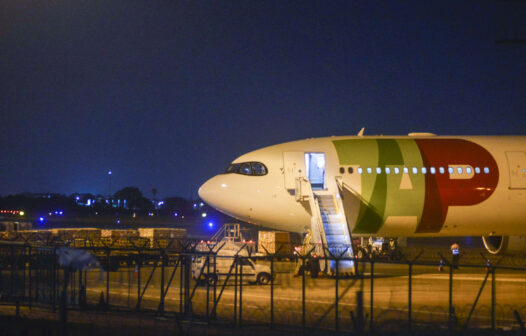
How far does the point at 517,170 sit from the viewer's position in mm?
25891

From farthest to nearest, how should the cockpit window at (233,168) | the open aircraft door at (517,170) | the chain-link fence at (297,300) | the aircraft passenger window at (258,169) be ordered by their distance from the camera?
the cockpit window at (233,168)
the aircraft passenger window at (258,169)
the open aircraft door at (517,170)
the chain-link fence at (297,300)

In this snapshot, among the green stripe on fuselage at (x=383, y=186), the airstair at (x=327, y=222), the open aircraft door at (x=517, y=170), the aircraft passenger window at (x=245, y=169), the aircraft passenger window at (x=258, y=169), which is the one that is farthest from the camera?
the aircraft passenger window at (x=245, y=169)

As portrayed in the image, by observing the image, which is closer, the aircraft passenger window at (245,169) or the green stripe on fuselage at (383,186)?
the green stripe on fuselage at (383,186)

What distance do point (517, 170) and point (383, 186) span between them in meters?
5.68

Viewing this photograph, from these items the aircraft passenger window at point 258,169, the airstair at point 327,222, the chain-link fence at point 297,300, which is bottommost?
the chain-link fence at point 297,300

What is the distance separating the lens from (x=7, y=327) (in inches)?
452

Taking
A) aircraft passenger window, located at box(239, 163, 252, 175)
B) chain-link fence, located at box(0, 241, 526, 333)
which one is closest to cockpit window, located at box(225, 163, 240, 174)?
aircraft passenger window, located at box(239, 163, 252, 175)

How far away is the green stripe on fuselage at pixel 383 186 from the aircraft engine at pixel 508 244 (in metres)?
5.48

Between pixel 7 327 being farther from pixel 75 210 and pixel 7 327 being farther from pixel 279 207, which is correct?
pixel 75 210

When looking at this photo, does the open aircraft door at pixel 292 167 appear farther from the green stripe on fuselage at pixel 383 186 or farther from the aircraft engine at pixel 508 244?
the aircraft engine at pixel 508 244

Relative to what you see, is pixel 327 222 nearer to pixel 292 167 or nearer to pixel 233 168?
pixel 292 167

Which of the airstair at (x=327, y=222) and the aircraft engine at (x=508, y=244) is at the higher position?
the airstair at (x=327, y=222)

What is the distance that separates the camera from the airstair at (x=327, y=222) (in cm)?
2302

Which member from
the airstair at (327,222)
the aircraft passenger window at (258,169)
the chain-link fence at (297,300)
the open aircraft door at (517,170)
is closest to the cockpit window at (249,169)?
the aircraft passenger window at (258,169)
